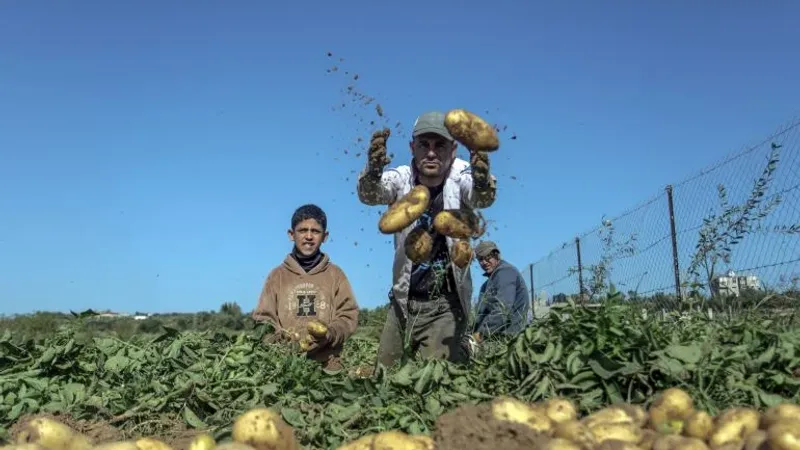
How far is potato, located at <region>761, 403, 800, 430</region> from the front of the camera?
8.62 feet

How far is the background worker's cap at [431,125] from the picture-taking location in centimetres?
546

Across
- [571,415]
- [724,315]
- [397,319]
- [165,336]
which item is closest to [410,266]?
[397,319]

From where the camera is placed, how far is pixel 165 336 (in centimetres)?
471

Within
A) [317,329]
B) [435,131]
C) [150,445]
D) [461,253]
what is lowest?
[150,445]

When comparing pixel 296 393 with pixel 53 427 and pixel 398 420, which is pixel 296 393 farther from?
pixel 53 427

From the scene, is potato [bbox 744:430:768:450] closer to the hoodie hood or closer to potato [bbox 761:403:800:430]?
potato [bbox 761:403:800:430]

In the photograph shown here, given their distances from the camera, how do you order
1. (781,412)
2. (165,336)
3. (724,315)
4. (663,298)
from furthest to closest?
(663,298) < (165,336) < (724,315) < (781,412)

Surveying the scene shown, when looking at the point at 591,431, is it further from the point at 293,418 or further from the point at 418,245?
the point at 418,245

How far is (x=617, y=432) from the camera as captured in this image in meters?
2.70

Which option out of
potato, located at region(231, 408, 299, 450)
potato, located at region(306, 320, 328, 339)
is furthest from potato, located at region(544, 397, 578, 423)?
potato, located at region(306, 320, 328, 339)

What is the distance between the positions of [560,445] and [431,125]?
11.0ft

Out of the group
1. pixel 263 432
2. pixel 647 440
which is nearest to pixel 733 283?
pixel 647 440

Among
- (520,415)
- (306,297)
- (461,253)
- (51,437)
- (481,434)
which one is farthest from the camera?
(306,297)

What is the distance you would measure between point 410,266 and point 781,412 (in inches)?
137
